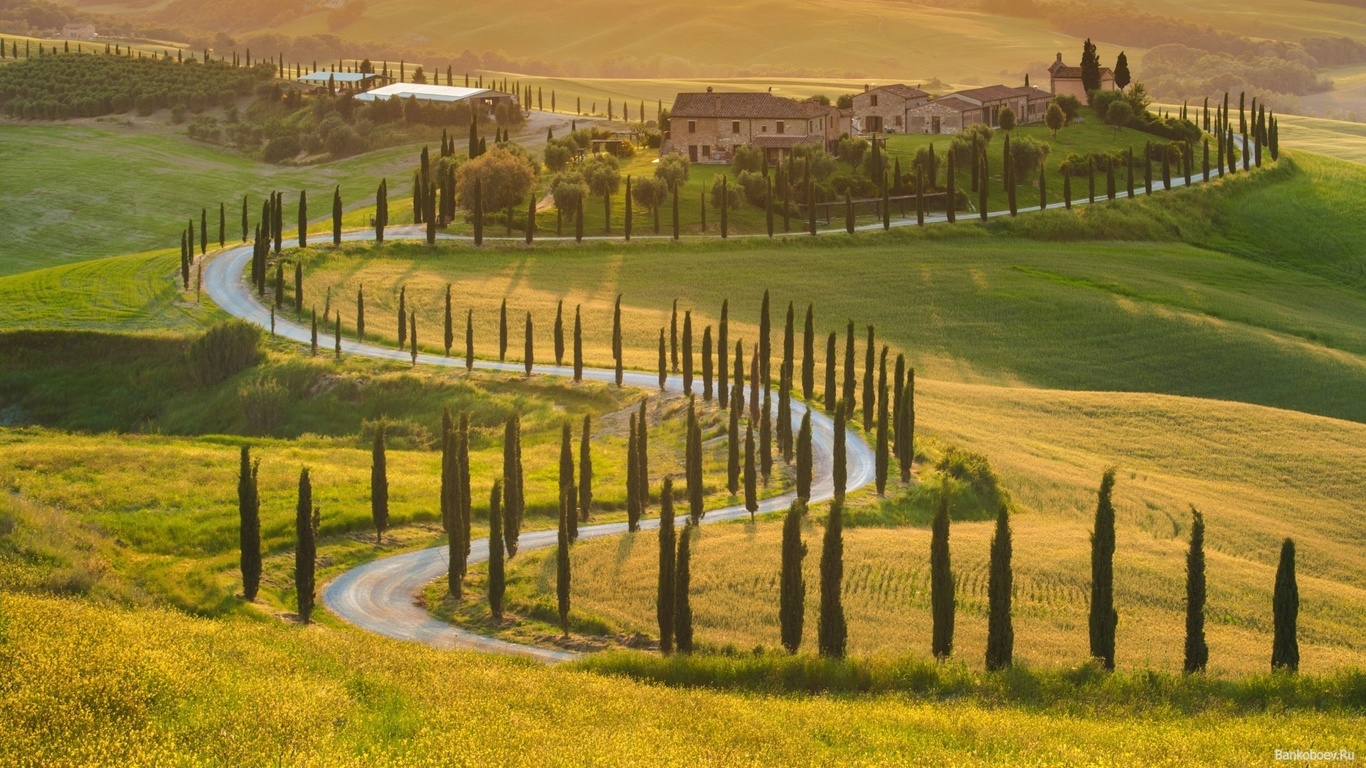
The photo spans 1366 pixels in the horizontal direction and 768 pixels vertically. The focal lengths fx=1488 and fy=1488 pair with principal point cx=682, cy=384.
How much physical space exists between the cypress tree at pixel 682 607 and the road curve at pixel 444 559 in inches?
126

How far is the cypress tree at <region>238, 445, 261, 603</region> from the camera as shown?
47.6 metres

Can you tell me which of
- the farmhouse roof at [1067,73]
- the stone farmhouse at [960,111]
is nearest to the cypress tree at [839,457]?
the stone farmhouse at [960,111]

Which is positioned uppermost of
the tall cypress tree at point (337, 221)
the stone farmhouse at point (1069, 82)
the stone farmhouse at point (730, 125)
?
the stone farmhouse at point (1069, 82)

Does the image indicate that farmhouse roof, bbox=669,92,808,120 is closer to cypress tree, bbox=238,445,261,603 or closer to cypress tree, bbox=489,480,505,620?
cypress tree, bbox=238,445,261,603

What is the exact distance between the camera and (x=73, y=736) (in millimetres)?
26094

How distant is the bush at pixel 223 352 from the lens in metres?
82.6

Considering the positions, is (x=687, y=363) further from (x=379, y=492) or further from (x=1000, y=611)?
(x=1000, y=611)

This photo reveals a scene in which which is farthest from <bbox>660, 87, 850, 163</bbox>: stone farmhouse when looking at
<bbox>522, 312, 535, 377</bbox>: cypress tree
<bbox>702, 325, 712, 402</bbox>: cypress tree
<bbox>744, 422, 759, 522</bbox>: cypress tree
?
<bbox>744, 422, 759, 522</bbox>: cypress tree

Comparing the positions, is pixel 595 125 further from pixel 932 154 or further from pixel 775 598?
pixel 775 598

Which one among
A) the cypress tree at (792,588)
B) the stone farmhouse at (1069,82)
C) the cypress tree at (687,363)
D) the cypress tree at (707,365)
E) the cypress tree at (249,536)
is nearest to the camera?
the cypress tree at (792,588)

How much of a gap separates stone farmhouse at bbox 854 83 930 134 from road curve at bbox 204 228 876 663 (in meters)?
82.7

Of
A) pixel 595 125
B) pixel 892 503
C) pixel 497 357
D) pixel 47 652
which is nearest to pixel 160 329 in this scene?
pixel 497 357

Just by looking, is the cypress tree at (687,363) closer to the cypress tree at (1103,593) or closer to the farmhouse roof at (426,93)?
the cypress tree at (1103,593)

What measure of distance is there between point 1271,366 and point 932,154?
4408 centimetres
